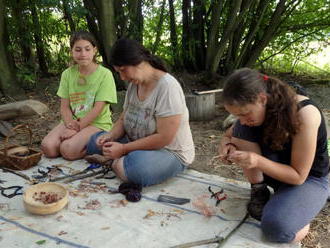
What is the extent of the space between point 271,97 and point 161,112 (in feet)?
2.83

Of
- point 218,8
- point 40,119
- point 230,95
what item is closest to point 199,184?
point 230,95

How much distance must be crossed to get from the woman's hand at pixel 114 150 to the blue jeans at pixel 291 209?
3.74 ft

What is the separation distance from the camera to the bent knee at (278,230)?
1.97 m

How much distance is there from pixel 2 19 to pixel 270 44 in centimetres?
446

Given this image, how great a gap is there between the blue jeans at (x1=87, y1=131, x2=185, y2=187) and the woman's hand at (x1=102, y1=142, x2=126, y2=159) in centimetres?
5

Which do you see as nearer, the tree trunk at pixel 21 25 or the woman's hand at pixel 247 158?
the woman's hand at pixel 247 158

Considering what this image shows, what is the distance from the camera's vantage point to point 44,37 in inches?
242

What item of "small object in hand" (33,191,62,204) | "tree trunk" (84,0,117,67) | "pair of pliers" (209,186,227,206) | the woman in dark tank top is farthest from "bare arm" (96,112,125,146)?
"tree trunk" (84,0,117,67)

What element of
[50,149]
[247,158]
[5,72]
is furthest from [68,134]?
[5,72]

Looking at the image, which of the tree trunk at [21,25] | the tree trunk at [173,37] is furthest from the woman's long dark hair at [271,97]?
the tree trunk at [21,25]

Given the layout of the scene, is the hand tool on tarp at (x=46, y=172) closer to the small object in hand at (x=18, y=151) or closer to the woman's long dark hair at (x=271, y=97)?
the small object in hand at (x=18, y=151)

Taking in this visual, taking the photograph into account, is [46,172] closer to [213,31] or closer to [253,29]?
[213,31]

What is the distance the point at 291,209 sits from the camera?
2016mm

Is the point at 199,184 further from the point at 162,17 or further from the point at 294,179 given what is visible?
the point at 162,17
